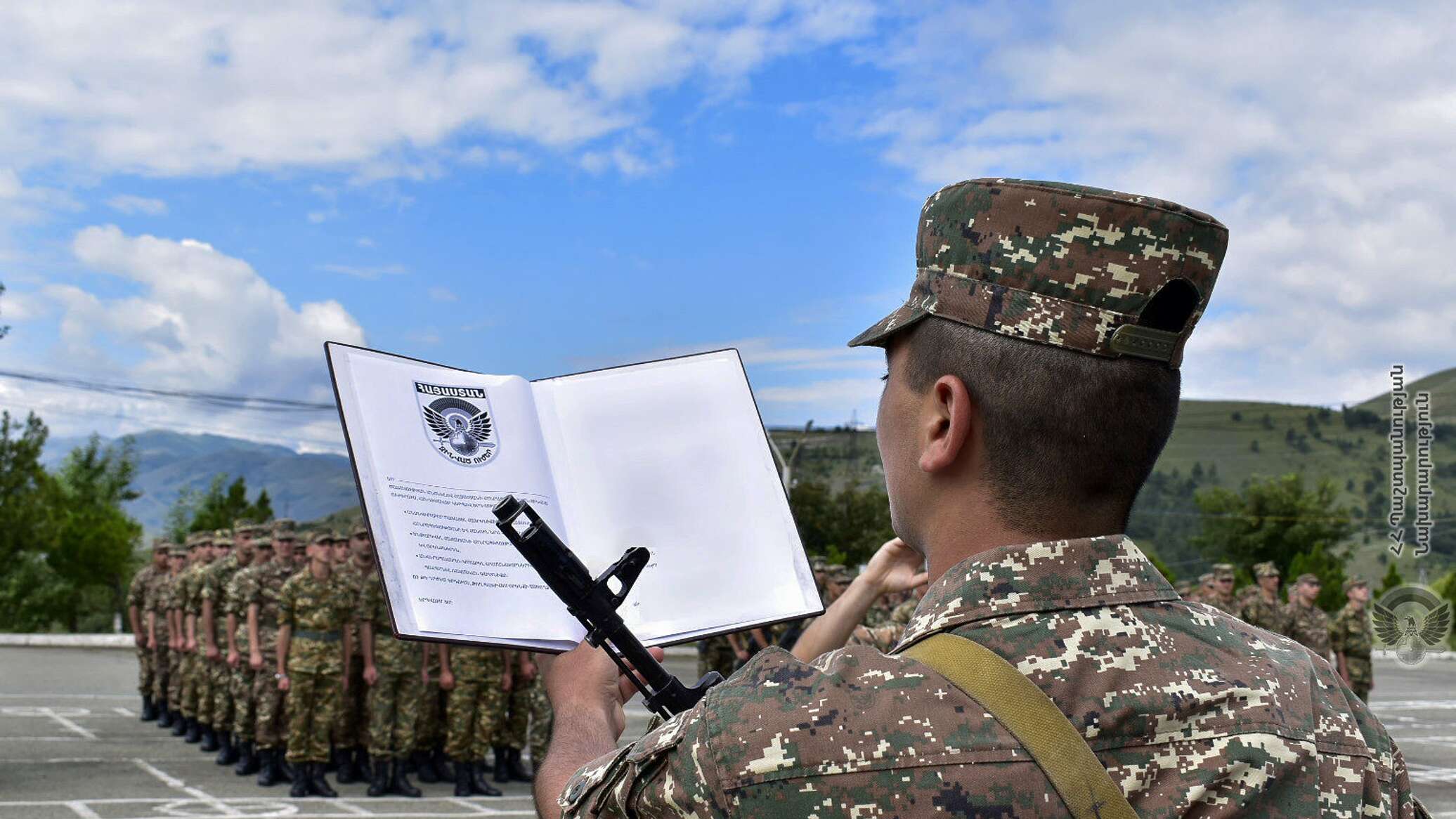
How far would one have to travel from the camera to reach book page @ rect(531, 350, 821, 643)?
2123 mm

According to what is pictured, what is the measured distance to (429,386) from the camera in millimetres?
2043

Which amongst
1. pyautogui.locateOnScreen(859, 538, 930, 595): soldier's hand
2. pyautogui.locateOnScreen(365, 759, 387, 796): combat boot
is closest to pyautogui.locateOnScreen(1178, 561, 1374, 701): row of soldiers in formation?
pyautogui.locateOnScreen(365, 759, 387, 796): combat boot

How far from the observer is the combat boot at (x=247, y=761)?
429 inches

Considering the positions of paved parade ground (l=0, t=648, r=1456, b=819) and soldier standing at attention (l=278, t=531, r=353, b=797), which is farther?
soldier standing at attention (l=278, t=531, r=353, b=797)

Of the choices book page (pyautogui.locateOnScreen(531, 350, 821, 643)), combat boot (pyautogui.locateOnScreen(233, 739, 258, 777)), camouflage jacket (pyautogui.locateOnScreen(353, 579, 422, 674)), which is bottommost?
combat boot (pyautogui.locateOnScreen(233, 739, 258, 777))

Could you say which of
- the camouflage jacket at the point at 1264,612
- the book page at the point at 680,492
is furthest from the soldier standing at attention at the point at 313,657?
the camouflage jacket at the point at 1264,612

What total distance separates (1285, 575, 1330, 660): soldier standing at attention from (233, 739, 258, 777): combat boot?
36.6ft

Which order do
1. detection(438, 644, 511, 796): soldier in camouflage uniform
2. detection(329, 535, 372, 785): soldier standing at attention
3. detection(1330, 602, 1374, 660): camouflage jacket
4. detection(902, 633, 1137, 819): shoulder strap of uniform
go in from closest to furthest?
detection(902, 633, 1137, 819): shoulder strap of uniform < detection(438, 644, 511, 796): soldier in camouflage uniform < detection(329, 535, 372, 785): soldier standing at attention < detection(1330, 602, 1374, 660): camouflage jacket

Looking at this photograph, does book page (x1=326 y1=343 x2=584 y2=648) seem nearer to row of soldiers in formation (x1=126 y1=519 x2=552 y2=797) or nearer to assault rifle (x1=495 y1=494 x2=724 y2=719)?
assault rifle (x1=495 y1=494 x2=724 y2=719)

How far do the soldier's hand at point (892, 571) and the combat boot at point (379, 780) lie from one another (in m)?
8.02

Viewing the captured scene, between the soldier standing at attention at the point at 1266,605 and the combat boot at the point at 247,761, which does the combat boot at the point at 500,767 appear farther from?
the soldier standing at attention at the point at 1266,605

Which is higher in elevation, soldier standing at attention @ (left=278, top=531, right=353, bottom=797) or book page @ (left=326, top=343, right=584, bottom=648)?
book page @ (left=326, top=343, right=584, bottom=648)

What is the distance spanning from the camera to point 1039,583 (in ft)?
4.61

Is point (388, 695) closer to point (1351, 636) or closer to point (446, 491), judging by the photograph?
point (446, 491)
